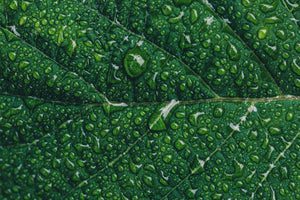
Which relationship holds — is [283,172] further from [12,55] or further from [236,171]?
[12,55]

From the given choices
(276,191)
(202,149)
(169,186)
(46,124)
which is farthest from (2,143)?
(276,191)

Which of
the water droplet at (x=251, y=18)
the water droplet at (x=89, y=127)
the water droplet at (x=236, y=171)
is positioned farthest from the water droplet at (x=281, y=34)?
the water droplet at (x=89, y=127)

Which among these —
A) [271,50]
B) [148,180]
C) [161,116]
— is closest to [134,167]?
[148,180]

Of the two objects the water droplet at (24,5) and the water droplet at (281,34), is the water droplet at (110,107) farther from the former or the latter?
the water droplet at (281,34)

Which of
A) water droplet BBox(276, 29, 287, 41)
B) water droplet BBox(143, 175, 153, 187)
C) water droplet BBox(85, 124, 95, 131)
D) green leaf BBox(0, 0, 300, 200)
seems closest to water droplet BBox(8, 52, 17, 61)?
green leaf BBox(0, 0, 300, 200)

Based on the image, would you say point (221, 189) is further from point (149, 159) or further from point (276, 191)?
point (149, 159)

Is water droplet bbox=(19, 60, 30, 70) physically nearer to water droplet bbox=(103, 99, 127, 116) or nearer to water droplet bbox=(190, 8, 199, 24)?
water droplet bbox=(103, 99, 127, 116)

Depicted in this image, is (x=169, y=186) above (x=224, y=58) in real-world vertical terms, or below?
below
